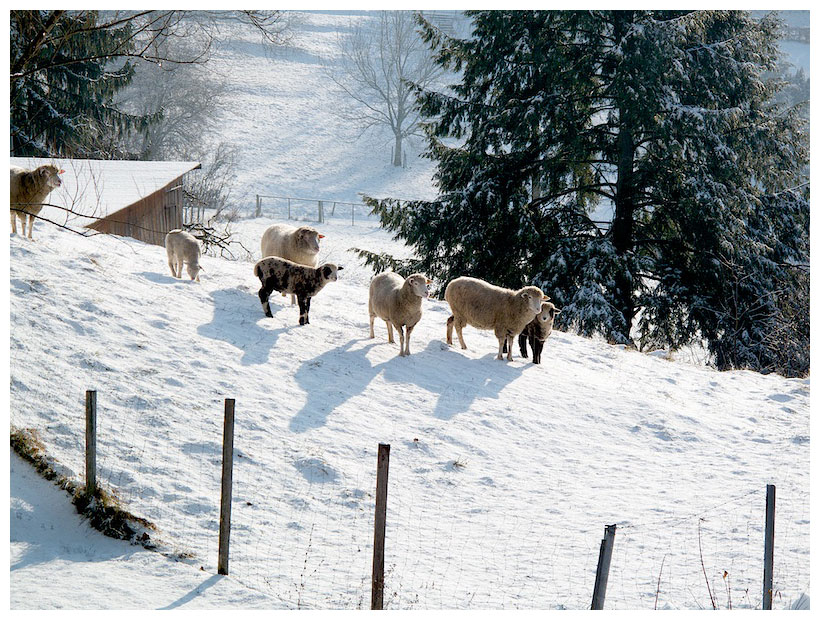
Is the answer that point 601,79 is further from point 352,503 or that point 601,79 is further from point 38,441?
point 38,441

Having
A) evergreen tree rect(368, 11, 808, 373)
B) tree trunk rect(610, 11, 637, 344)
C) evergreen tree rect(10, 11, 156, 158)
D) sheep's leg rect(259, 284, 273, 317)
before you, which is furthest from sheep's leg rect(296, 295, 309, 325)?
evergreen tree rect(10, 11, 156, 158)

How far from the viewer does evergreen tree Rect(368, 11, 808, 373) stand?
18.1 m

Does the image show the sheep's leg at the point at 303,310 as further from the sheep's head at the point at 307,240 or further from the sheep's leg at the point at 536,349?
the sheep's leg at the point at 536,349

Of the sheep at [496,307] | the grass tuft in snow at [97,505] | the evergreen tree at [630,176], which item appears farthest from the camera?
the evergreen tree at [630,176]

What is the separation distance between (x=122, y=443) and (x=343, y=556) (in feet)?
10.4

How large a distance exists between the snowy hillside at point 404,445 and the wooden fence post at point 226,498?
228 millimetres

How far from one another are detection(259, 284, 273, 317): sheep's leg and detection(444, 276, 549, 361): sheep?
3.14m

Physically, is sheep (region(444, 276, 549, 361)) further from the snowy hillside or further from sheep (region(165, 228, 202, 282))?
sheep (region(165, 228, 202, 282))

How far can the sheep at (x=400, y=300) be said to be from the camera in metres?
12.8

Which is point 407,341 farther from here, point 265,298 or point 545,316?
point 265,298

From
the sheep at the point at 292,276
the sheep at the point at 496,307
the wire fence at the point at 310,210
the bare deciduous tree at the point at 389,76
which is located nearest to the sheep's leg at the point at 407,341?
the sheep at the point at 496,307

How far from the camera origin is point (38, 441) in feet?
28.7

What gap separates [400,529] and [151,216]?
49.1ft

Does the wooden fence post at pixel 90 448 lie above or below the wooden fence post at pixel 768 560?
above
